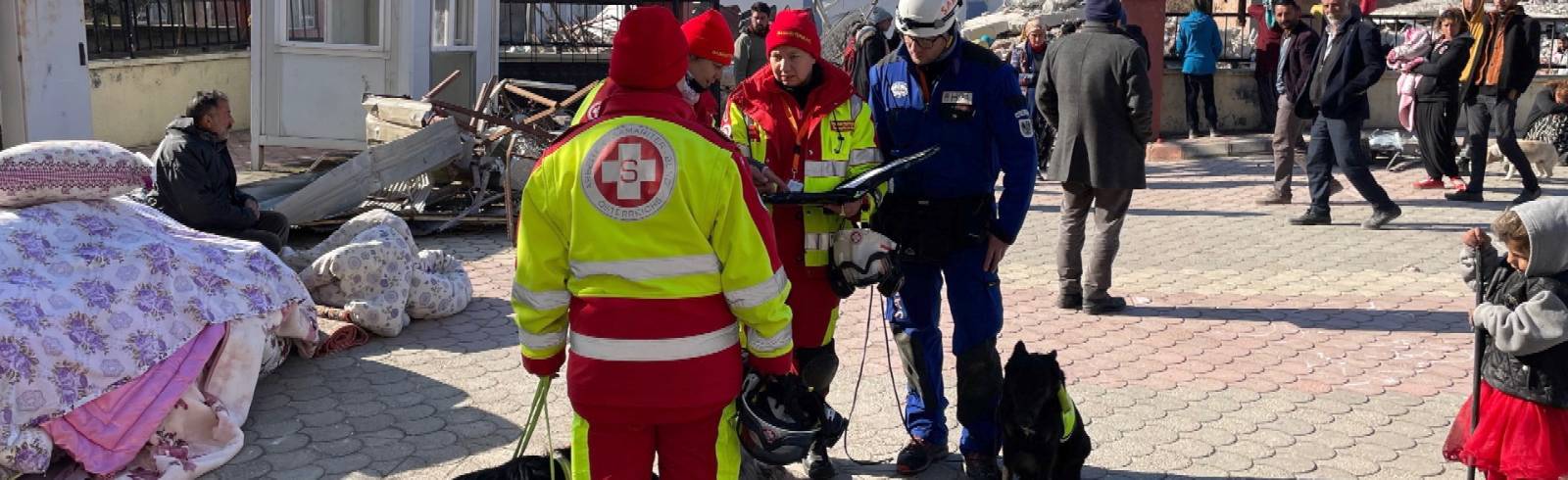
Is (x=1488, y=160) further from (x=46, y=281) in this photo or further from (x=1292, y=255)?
(x=46, y=281)

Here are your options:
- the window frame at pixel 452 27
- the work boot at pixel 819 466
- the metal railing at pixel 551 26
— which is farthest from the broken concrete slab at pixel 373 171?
the metal railing at pixel 551 26

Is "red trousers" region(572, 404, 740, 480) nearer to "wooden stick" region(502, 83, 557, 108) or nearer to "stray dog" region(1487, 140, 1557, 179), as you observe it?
"wooden stick" region(502, 83, 557, 108)

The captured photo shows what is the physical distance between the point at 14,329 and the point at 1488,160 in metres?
12.4

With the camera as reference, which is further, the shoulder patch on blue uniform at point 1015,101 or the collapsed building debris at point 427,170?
the collapsed building debris at point 427,170

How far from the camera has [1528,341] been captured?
4.39m

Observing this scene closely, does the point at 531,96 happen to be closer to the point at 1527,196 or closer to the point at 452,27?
the point at 452,27

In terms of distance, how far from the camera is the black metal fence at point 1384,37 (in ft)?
55.3

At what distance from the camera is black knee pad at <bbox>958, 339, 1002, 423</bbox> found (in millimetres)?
5051

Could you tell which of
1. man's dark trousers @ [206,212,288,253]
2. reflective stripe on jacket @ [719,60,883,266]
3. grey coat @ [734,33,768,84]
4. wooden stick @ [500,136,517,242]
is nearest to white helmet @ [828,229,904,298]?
reflective stripe on jacket @ [719,60,883,266]

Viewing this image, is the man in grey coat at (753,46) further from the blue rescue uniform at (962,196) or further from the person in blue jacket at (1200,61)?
the blue rescue uniform at (962,196)

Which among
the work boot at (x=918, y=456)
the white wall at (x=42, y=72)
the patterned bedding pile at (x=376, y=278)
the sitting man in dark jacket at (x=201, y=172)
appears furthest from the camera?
the white wall at (x=42, y=72)

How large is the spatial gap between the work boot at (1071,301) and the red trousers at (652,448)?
14.8 feet

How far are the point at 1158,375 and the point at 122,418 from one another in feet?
13.7

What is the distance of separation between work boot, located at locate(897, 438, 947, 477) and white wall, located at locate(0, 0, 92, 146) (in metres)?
7.90
